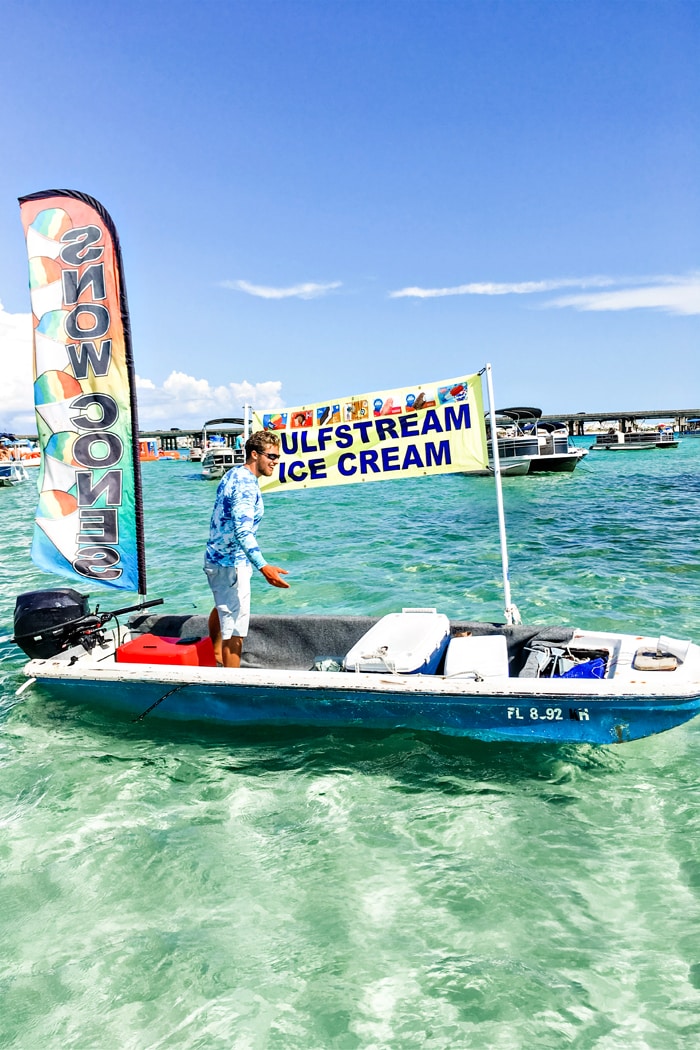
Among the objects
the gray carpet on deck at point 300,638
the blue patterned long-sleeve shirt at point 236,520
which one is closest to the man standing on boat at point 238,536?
the blue patterned long-sleeve shirt at point 236,520

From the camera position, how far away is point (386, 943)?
404 centimetres

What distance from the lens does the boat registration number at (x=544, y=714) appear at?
548 cm

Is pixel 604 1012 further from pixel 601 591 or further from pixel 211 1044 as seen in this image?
pixel 601 591

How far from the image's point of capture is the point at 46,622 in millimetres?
7293

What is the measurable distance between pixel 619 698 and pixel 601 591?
780 cm

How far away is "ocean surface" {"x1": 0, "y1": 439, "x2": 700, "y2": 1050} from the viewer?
11.7 ft

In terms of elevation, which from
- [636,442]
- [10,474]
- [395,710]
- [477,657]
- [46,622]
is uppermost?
[636,442]

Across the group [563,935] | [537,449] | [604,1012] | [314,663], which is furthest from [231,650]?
[537,449]

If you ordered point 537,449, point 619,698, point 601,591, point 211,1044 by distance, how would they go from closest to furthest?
point 211,1044
point 619,698
point 601,591
point 537,449

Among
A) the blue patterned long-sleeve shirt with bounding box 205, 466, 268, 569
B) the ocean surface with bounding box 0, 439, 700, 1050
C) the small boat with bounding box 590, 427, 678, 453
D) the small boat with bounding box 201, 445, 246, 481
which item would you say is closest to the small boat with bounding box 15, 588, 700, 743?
the ocean surface with bounding box 0, 439, 700, 1050

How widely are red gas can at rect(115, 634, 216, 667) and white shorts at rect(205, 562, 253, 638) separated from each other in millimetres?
602

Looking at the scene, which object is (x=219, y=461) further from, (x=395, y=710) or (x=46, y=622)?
(x=395, y=710)

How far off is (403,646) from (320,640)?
1556 mm

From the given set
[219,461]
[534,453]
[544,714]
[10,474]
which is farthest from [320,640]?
[10,474]
